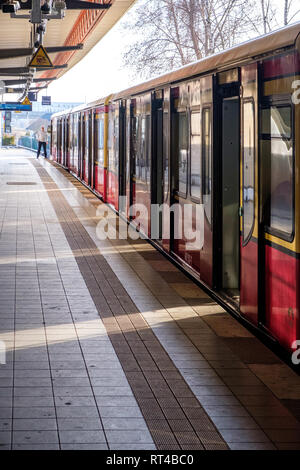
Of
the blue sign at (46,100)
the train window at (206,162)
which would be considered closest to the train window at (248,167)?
the train window at (206,162)

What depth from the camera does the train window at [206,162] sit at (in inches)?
369

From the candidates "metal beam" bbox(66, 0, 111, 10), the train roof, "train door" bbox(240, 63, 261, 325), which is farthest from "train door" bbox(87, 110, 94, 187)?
"train door" bbox(240, 63, 261, 325)

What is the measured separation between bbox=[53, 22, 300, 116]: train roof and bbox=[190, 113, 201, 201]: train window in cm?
55

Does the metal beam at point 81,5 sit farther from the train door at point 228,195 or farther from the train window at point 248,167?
the train window at point 248,167

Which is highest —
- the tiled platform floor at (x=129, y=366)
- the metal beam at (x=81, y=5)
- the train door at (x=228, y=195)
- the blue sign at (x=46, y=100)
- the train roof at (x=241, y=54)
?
the blue sign at (x=46, y=100)

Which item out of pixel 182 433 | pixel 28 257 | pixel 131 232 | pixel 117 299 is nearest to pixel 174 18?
pixel 131 232

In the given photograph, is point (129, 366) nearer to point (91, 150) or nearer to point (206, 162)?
point (206, 162)

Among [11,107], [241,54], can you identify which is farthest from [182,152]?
[11,107]

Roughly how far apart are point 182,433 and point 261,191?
2766 mm

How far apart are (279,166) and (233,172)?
2231 millimetres

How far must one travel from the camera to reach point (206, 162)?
31.3 ft

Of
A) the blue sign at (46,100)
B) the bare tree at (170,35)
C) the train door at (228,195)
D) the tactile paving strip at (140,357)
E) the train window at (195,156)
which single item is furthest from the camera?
the blue sign at (46,100)

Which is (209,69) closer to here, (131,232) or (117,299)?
(117,299)

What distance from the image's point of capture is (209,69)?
912 centimetres
